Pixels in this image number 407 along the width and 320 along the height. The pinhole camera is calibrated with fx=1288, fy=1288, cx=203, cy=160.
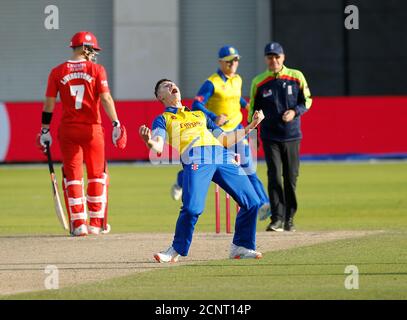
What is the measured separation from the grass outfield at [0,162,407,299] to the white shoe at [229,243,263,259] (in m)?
0.12

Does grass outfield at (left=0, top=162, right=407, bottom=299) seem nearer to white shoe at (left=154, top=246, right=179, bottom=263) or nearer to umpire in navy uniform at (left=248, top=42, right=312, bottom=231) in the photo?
white shoe at (left=154, top=246, right=179, bottom=263)

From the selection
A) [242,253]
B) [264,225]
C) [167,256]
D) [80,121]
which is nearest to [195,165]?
[167,256]

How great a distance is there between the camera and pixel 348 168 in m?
28.9

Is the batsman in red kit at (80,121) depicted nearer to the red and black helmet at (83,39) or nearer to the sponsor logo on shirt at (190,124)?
the red and black helmet at (83,39)

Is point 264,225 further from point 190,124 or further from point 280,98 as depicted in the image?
point 190,124

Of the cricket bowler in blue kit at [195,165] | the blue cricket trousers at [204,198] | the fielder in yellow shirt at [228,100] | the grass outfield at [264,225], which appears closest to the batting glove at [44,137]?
the grass outfield at [264,225]

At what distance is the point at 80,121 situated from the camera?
16.2m

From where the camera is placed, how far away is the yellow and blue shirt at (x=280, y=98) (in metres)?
17.1

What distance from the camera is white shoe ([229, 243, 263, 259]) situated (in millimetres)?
13383

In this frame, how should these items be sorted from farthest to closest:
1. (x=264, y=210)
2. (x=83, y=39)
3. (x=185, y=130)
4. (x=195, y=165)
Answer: (x=264, y=210)
(x=83, y=39)
(x=185, y=130)
(x=195, y=165)

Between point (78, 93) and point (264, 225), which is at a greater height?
point (78, 93)

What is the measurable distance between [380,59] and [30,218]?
62.6ft

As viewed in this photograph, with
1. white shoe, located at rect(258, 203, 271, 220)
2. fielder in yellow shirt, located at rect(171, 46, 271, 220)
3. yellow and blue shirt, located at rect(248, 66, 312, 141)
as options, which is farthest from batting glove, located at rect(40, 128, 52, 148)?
white shoe, located at rect(258, 203, 271, 220)

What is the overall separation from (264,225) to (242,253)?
17.1ft
